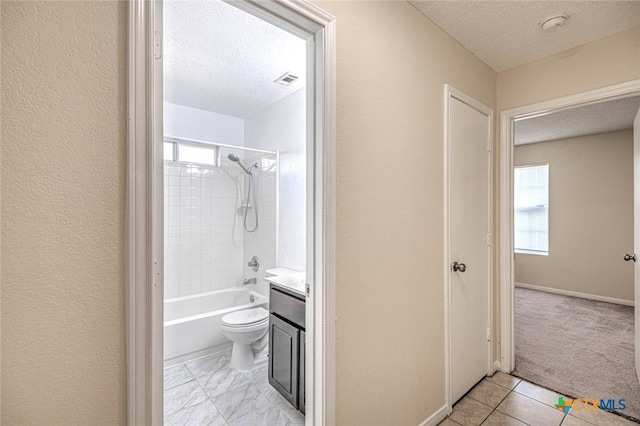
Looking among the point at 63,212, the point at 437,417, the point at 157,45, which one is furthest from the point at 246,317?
the point at 157,45

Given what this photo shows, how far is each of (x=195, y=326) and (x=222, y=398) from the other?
81 cm

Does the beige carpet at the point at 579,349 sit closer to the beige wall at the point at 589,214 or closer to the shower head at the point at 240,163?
the beige wall at the point at 589,214

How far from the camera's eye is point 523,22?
74.3 inches

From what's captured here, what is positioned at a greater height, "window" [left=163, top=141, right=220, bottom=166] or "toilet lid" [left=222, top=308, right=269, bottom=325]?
"window" [left=163, top=141, right=220, bottom=166]

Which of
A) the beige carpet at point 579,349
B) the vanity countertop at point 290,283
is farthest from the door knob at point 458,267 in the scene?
the beige carpet at point 579,349

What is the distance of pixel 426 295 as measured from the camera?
72.7 inches

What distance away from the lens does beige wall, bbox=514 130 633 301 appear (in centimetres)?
438

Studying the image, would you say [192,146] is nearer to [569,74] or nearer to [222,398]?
[222,398]

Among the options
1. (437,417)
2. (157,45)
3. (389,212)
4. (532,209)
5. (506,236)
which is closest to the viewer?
(157,45)

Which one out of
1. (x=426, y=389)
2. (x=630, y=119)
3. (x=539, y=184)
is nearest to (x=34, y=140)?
(x=426, y=389)

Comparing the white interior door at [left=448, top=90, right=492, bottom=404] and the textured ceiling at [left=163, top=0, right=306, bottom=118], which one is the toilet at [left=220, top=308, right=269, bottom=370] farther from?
the textured ceiling at [left=163, top=0, right=306, bottom=118]

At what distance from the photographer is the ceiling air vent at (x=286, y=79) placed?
2613mm

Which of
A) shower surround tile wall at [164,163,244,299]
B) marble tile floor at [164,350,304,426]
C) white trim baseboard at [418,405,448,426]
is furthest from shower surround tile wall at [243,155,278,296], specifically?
white trim baseboard at [418,405,448,426]

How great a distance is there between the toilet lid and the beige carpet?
2.21m
